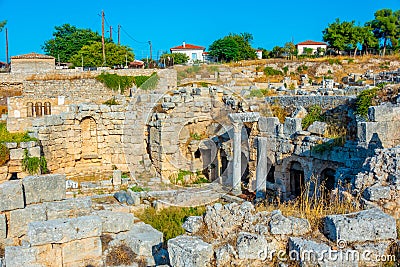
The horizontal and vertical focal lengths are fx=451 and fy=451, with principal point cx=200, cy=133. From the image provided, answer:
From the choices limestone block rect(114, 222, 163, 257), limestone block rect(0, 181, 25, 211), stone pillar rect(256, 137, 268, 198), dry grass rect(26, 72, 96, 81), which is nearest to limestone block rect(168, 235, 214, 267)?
limestone block rect(114, 222, 163, 257)

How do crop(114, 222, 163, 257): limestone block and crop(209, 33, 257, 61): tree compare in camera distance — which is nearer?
crop(114, 222, 163, 257): limestone block

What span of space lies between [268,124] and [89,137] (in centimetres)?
672

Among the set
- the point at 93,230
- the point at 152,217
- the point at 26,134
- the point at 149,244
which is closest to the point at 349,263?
the point at 149,244

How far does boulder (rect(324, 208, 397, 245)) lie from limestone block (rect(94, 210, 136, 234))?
3.54m

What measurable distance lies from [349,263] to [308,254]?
17.5 inches

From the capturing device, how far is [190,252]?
16.9 ft

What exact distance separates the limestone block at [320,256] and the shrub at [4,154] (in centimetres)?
1096

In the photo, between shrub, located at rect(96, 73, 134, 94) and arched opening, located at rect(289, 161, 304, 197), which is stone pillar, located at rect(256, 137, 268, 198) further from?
shrub, located at rect(96, 73, 134, 94)

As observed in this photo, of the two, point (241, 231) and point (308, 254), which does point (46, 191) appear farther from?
point (308, 254)

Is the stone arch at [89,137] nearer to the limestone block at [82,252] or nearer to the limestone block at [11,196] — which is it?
the limestone block at [11,196]

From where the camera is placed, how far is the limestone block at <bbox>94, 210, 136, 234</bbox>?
745cm

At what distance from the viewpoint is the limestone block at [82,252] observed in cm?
668

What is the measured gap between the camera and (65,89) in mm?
29281

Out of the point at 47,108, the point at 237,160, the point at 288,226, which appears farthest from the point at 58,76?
the point at 288,226
